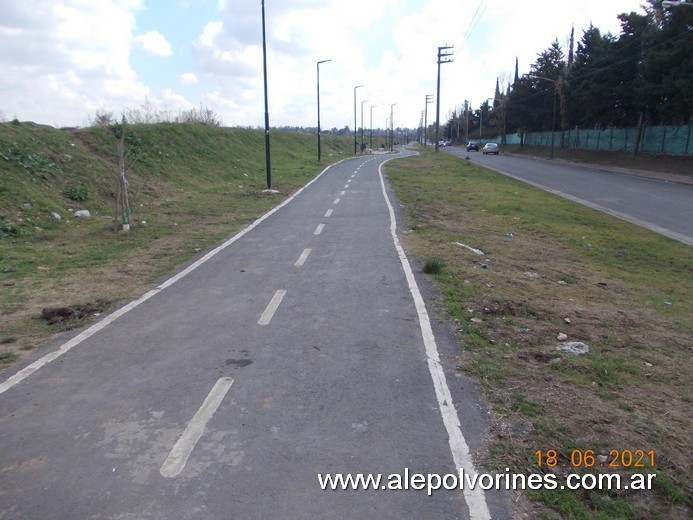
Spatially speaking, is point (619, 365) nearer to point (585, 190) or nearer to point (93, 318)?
point (93, 318)

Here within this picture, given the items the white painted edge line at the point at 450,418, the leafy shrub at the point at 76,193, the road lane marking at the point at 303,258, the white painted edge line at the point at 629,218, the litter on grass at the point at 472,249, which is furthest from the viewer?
the leafy shrub at the point at 76,193

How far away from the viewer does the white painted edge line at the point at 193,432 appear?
3.91 meters

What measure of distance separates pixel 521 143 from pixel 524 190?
6072 centimetres

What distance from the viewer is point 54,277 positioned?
31.3 ft

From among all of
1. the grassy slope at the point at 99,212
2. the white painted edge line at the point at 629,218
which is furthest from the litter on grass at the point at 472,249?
the white painted edge line at the point at 629,218

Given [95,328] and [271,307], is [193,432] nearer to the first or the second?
[95,328]

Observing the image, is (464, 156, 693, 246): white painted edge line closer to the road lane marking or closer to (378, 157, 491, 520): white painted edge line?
the road lane marking

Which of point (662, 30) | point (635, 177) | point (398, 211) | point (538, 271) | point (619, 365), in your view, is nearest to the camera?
point (619, 365)

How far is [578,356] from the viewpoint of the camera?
6.15m

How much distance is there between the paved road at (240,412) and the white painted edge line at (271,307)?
0.04 metres

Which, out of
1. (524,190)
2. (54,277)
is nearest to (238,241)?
(54,277)

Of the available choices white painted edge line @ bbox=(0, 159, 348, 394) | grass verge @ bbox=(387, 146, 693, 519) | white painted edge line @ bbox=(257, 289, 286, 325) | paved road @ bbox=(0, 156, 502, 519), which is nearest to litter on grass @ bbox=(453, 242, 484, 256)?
grass verge @ bbox=(387, 146, 693, 519)

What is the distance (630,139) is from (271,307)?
50.3 meters
